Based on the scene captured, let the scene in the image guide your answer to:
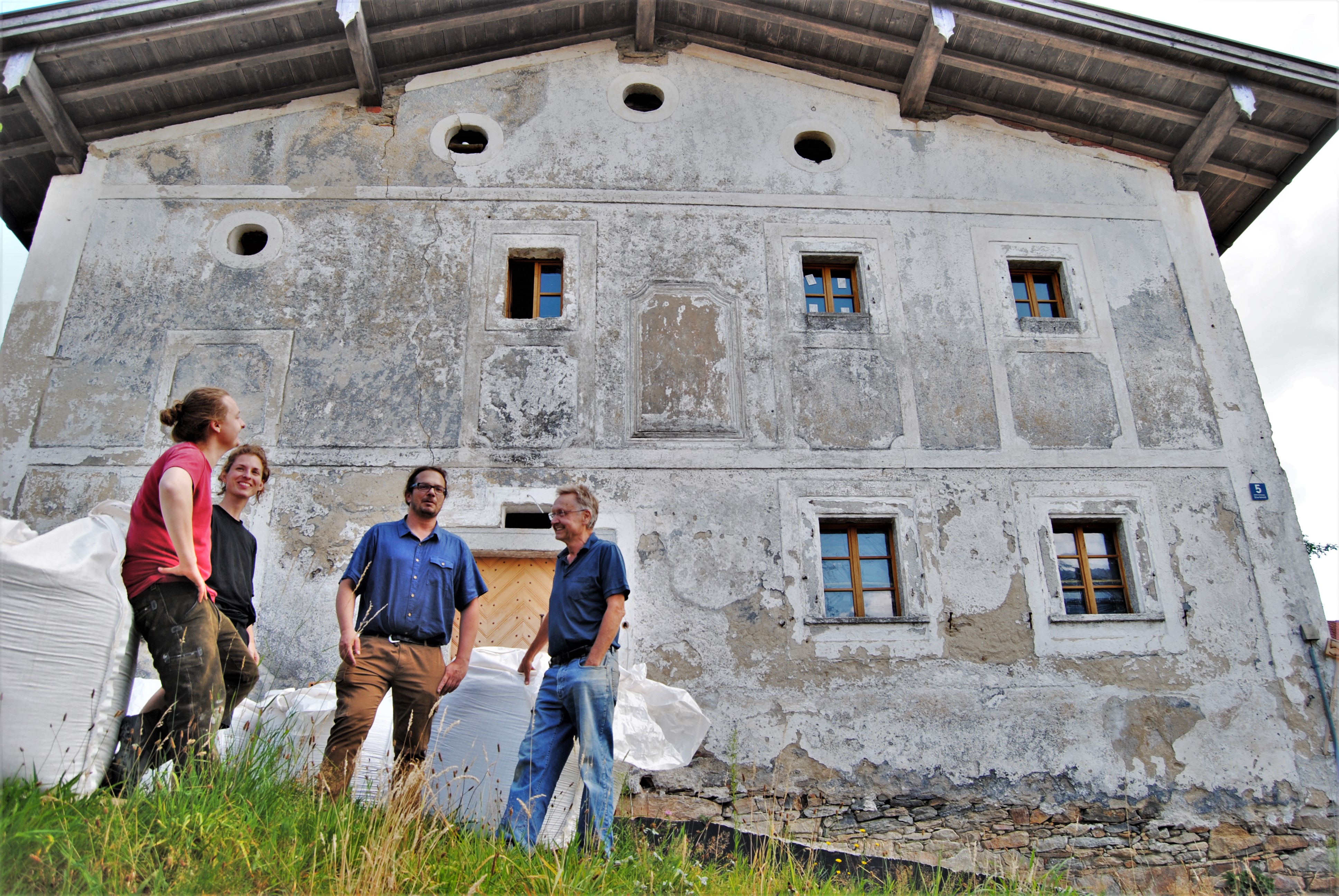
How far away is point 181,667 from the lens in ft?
11.3

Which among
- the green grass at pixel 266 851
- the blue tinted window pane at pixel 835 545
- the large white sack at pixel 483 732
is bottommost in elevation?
the green grass at pixel 266 851

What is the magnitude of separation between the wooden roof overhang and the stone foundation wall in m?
5.97

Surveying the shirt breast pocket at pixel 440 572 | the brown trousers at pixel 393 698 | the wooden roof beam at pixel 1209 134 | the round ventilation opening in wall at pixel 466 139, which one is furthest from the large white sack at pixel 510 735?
the wooden roof beam at pixel 1209 134

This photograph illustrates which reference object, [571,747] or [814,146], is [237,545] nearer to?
[571,747]

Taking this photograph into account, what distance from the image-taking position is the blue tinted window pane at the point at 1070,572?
7699 millimetres

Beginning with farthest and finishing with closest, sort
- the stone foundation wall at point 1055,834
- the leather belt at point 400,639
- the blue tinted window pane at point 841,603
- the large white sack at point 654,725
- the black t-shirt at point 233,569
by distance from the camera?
1. the blue tinted window pane at point 841,603
2. the stone foundation wall at point 1055,834
3. the large white sack at point 654,725
4. the leather belt at point 400,639
5. the black t-shirt at point 233,569

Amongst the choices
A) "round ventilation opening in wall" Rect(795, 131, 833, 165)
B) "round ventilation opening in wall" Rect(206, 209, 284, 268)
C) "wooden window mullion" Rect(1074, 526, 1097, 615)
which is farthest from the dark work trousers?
"round ventilation opening in wall" Rect(795, 131, 833, 165)

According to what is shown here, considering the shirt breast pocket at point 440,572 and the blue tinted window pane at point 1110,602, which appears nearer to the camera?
the shirt breast pocket at point 440,572

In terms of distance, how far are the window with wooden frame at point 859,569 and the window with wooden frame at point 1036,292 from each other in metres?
2.61

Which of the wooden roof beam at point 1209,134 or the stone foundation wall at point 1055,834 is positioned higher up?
the wooden roof beam at point 1209,134

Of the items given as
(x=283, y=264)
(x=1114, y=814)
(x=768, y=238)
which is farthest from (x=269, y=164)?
(x=1114, y=814)

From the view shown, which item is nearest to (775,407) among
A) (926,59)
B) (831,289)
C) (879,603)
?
(831,289)

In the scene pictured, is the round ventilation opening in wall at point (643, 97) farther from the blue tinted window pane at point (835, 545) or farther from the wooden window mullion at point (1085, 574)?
the wooden window mullion at point (1085, 574)

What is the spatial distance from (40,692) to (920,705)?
574 centimetres
